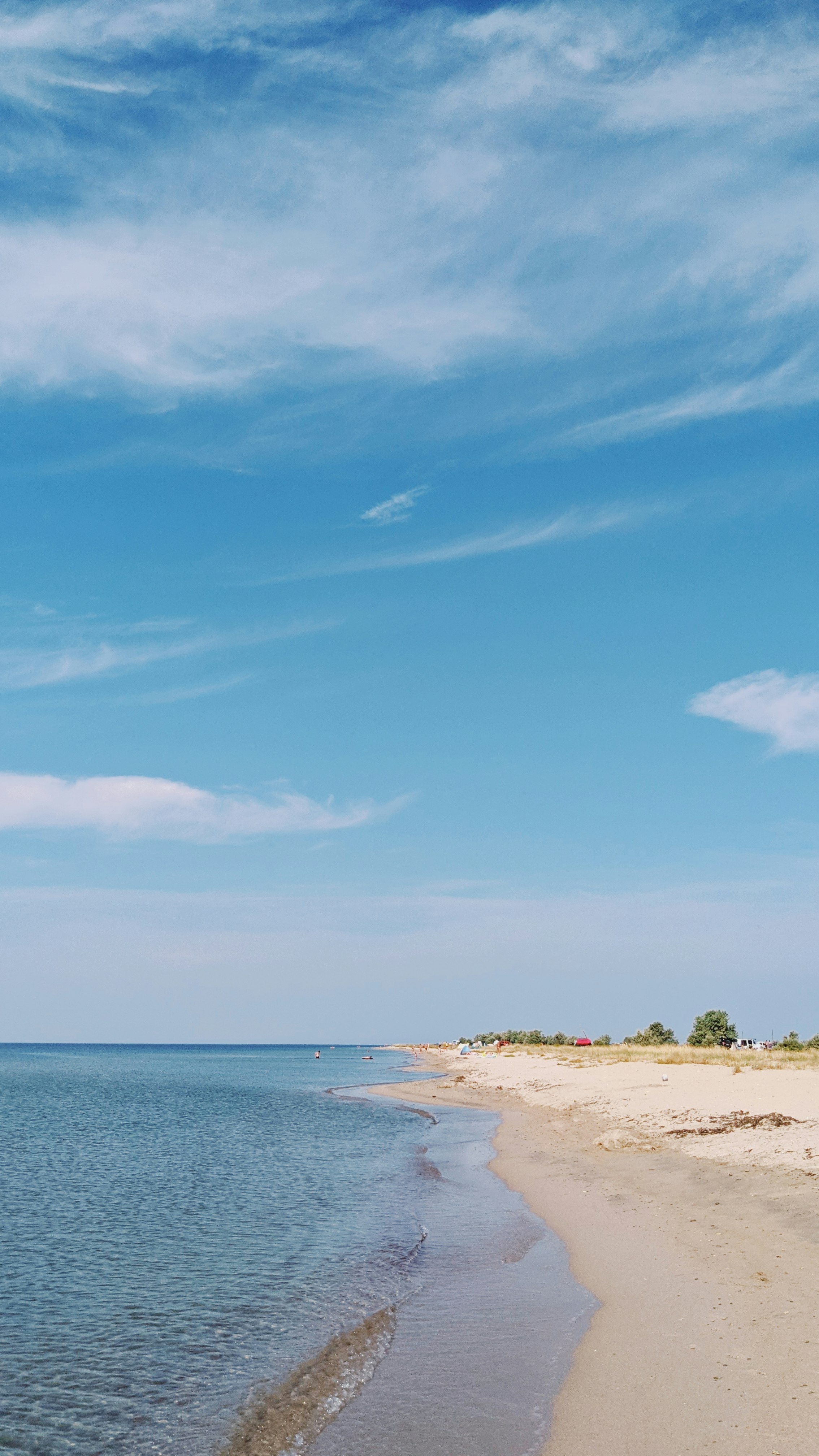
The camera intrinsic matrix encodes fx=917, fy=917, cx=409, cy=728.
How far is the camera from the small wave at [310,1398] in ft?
38.4

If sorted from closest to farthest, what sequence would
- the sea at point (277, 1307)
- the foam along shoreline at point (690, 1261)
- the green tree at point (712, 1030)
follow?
1. the foam along shoreline at point (690, 1261)
2. the sea at point (277, 1307)
3. the green tree at point (712, 1030)

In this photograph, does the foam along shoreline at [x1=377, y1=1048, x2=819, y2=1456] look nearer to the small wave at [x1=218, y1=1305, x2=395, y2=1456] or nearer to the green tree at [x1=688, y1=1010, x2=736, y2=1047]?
the small wave at [x1=218, y1=1305, x2=395, y2=1456]

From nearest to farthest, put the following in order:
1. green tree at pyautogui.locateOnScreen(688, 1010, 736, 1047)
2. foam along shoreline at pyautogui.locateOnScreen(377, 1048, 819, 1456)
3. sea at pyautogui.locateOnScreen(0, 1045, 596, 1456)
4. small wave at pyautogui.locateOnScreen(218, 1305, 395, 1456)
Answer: foam along shoreline at pyautogui.locateOnScreen(377, 1048, 819, 1456) < small wave at pyautogui.locateOnScreen(218, 1305, 395, 1456) < sea at pyautogui.locateOnScreen(0, 1045, 596, 1456) < green tree at pyautogui.locateOnScreen(688, 1010, 736, 1047)

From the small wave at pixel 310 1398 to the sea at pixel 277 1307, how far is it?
4cm

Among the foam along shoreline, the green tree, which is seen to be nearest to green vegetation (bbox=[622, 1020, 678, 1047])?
the green tree

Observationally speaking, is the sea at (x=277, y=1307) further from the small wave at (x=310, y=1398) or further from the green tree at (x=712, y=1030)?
the green tree at (x=712, y=1030)

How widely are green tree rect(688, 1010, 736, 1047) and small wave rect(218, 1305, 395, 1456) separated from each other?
78.8 metres

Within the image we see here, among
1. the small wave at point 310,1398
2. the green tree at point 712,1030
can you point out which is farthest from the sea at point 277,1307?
the green tree at point 712,1030

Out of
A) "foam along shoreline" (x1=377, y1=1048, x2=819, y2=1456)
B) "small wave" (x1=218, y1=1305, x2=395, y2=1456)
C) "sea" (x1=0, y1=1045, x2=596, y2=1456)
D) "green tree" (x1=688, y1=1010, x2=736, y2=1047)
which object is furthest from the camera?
"green tree" (x1=688, y1=1010, x2=736, y2=1047)

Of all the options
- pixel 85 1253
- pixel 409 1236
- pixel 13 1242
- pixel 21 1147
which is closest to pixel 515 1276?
pixel 409 1236

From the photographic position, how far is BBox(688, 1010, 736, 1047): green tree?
287 feet

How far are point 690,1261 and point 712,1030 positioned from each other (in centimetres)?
7715

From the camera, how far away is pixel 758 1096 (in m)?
36.9

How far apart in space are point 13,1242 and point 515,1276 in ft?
42.6
